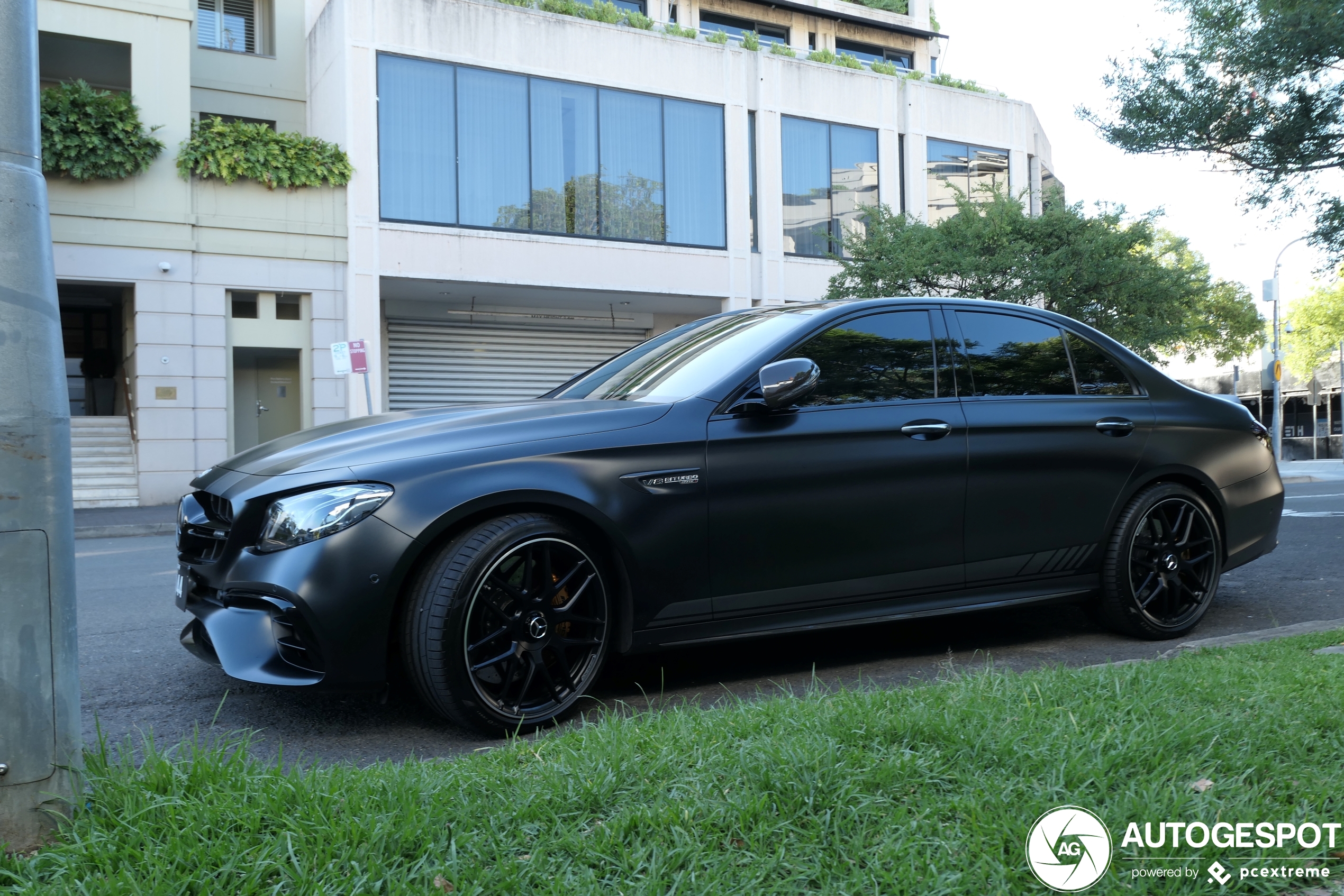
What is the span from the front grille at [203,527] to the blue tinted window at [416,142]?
17.1 meters

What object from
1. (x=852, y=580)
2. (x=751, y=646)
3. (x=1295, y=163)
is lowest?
(x=751, y=646)

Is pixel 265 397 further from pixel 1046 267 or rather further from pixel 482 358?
pixel 1046 267

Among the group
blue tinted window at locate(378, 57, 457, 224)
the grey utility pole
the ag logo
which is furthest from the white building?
the ag logo

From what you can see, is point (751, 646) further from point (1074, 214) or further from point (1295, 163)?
point (1074, 214)

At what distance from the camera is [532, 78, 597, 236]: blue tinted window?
69.7 feet

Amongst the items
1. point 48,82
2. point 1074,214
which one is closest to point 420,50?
point 48,82

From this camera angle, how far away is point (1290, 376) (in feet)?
146

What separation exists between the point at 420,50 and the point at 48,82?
725 centimetres

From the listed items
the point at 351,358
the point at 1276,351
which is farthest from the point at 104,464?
the point at 1276,351

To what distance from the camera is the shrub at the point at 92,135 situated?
56.8 feet

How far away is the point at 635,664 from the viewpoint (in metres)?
4.74

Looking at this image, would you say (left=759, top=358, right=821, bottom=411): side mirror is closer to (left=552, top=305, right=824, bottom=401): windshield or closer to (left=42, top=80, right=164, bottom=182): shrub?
(left=552, top=305, right=824, bottom=401): windshield

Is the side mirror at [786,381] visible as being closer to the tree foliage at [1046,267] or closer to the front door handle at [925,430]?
the front door handle at [925,430]

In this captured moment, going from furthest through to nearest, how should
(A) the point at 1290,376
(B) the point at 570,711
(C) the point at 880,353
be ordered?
(A) the point at 1290,376
(C) the point at 880,353
(B) the point at 570,711
